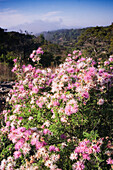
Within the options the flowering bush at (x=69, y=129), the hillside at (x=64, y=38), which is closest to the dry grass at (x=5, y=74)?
the flowering bush at (x=69, y=129)

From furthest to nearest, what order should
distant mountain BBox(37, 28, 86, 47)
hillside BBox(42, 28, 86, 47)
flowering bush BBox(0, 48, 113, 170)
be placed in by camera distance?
1. distant mountain BBox(37, 28, 86, 47)
2. hillside BBox(42, 28, 86, 47)
3. flowering bush BBox(0, 48, 113, 170)

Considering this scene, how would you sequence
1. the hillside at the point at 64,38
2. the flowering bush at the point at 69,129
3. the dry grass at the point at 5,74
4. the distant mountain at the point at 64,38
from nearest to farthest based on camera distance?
the flowering bush at the point at 69,129 < the dry grass at the point at 5,74 < the hillside at the point at 64,38 < the distant mountain at the point at 64,38

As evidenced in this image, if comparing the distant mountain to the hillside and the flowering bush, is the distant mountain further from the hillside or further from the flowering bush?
the flowering bush

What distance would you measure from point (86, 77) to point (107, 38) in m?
18.3

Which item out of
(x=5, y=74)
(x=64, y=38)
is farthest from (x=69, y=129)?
(x=64, y=38)

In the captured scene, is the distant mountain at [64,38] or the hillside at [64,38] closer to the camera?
the hillside at [64,38]

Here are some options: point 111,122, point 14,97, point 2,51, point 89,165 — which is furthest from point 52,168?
point 2,51

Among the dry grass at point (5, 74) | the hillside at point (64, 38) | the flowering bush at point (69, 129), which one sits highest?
the hillside at point (64, 38)

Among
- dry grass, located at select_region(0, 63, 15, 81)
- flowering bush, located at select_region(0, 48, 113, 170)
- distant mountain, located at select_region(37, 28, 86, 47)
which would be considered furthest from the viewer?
distant mountain, located at select_region(37, 28, 86, 47)

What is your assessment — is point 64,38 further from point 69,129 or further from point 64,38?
point 69,129

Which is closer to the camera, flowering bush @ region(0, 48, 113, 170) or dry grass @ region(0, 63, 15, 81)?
flowering bush @ region(0, 48, 113, 170)

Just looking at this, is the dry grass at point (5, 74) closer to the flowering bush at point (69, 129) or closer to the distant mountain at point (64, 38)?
the flowering bush at point (69, 129)

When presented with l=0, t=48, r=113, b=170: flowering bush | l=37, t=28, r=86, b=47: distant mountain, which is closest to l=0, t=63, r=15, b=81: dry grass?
l=0, t=48, r=113, b=170: flowering bush

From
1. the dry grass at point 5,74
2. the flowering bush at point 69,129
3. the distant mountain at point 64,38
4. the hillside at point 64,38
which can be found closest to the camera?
the flowering bush at point 69,129
